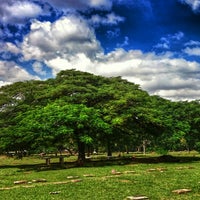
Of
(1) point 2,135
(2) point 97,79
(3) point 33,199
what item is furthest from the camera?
(2) point 97,79

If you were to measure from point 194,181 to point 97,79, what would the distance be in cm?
3773

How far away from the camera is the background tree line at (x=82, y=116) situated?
4588 cm

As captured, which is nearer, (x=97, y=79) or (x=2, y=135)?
(x=2, y=135)

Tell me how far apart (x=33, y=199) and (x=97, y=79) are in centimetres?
4291

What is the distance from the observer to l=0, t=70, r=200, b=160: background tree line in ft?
151

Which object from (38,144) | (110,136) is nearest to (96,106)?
(110,136)

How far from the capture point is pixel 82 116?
150 feet

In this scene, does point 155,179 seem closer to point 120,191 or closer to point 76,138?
point 120,191

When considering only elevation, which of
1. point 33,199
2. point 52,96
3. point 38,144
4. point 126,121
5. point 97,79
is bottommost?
point 33,199

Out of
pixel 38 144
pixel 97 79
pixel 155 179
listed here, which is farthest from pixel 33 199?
pixel 97 79

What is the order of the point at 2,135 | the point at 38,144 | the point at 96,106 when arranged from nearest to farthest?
1. the point at 38,144
2. the point at 2,135
3. the point at 96,106

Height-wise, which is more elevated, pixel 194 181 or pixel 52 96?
pixel 52 96

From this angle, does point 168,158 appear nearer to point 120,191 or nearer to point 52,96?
point 52,96

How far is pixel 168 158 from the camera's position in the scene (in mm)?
56531
